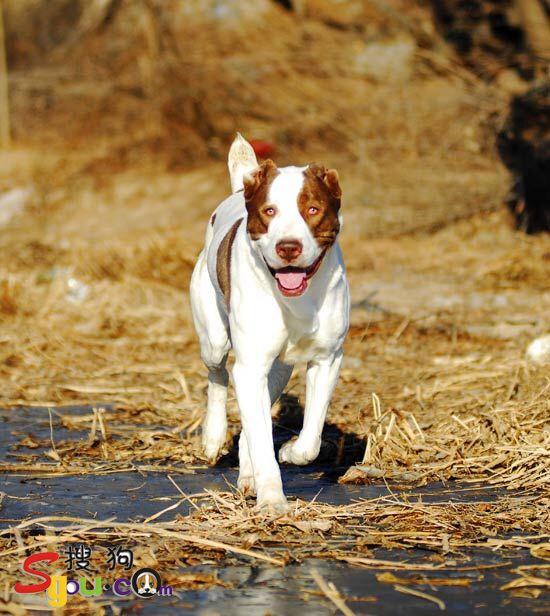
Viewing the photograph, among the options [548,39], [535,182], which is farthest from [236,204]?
[548,39]

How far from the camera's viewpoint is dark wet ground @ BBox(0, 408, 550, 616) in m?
3.67

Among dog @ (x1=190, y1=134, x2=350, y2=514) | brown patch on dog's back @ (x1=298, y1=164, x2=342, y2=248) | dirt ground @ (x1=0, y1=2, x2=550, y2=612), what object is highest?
brown patch on dog's back @ (x1=298, y1=164, x2=342, y2=248)

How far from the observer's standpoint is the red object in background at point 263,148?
1609cm

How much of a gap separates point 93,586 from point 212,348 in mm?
2391

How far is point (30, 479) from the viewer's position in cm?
577

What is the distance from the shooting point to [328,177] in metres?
4.92

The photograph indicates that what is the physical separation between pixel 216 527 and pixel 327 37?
1339 centimetres

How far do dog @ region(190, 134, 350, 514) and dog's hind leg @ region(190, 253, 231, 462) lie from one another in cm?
40

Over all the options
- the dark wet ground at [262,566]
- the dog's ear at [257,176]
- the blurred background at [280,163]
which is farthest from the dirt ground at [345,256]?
the dog's ear at [257,176]

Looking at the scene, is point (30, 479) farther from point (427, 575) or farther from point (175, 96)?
point (175, 96)

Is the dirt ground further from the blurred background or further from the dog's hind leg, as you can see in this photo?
the dog's hind leg

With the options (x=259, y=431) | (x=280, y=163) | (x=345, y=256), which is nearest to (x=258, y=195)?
(x=259, y=431)

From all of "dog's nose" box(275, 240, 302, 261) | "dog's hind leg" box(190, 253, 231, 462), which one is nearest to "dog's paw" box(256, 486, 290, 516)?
"dog's nose" box(275, 240, 302, 261)

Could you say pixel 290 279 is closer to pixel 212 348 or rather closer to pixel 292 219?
pixel 292 219
